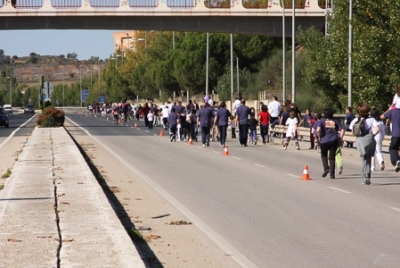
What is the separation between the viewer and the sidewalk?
34.4ft

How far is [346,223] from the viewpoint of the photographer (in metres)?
14.9

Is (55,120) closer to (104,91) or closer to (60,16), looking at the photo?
(60,16)

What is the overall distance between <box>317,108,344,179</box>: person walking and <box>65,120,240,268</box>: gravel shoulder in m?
3.91

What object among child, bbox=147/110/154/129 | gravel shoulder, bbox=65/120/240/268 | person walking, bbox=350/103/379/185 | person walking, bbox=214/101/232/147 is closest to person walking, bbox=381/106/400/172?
person walking, bbox=350/103/379/185

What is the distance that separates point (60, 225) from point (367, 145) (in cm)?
979

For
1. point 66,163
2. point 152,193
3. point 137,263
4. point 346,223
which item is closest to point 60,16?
point 66,163

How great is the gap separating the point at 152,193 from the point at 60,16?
46.6 meters

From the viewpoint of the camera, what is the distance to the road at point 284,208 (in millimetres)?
12250

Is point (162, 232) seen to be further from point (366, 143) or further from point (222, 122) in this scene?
point (222, 122)

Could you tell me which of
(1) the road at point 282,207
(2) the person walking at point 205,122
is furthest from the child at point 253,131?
(1) the road at point 282,207

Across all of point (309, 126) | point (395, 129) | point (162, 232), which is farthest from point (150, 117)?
point (162, 232)

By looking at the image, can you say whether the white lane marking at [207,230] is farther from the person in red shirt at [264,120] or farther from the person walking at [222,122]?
the person in red shirt at [264,120]

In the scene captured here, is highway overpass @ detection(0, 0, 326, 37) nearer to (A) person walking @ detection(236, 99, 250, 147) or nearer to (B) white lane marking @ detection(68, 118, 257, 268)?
(A) person walking @ detection(236, 99, 250, 147)

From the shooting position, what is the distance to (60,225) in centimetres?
1323
